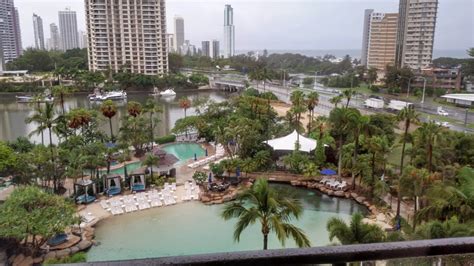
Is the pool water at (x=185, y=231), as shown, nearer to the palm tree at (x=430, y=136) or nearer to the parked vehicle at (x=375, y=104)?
the palm tree at (x=430, y=136)

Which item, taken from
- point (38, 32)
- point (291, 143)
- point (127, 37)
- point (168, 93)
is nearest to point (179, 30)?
point (38, 32)

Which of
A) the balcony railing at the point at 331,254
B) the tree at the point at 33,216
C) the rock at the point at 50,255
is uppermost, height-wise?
the balcony railing at the point at 331,254

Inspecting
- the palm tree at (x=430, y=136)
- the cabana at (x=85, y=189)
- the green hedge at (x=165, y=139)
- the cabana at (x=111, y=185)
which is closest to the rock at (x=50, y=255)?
the cabana at (x=85, y=189)

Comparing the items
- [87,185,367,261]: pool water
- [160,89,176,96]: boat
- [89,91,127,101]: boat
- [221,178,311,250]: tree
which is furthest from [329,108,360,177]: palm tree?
[160,89,176,96]: boat

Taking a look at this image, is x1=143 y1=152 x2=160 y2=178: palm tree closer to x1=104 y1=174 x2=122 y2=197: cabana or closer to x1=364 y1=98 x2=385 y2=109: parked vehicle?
x1=104 y1=174 x2=122 y2=197: cabana

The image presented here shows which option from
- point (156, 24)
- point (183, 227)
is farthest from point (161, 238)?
point (156, 24)

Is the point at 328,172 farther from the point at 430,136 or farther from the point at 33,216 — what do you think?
the point at 33,216

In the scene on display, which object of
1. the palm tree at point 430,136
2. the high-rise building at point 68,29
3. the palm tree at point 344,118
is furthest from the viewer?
the high-rise building at point 68,29
